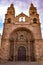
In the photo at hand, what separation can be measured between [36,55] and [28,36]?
441 centimetres

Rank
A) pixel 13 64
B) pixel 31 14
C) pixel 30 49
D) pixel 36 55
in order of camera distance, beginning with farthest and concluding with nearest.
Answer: pixel 31 14 < pixel 30 49 < pixel 36 55 < pixel 13 64

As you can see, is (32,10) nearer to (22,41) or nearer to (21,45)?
(22,41)

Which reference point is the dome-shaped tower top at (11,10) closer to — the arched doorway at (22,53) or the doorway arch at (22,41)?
the doorway arch at (22,41)

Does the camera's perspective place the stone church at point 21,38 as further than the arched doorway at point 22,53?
No

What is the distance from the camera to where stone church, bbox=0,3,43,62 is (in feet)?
83.0

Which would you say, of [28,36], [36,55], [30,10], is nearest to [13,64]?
[36,55]

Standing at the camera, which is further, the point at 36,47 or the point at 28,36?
the point at 28,36

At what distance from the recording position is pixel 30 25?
2727 cm

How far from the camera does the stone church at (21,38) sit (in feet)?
83.0

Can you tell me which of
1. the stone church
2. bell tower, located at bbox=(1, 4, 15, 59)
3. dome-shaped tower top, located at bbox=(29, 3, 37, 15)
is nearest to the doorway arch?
the stone church

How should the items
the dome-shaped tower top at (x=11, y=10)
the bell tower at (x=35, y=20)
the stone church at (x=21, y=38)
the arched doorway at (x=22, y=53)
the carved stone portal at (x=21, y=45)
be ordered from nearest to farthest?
1. the stone church at (x=21, y=38)
2. the carved stone portal at (x=21, y=45)
3. the arched doorway at (x=22, y=53)
4. the bell tower at (x=35, y=20)
5. the dome-shaped tower top at (x=11, y=10)

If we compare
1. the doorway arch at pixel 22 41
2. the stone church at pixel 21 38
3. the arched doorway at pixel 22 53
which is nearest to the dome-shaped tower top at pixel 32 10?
the stone church at pixel 21 38

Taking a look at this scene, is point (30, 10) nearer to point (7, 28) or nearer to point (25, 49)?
point (7, 28)

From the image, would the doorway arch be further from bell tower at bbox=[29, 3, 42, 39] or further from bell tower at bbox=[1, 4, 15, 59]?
bell tower at bbox=[29, 3, 42, 39]
